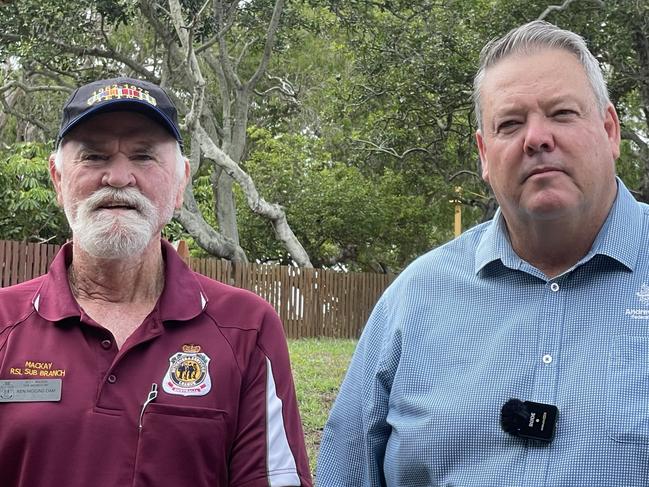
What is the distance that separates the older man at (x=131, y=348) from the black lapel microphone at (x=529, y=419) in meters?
0.69

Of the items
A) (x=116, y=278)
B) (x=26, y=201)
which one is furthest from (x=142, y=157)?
(x=26, y=201)

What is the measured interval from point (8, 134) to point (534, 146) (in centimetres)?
3250

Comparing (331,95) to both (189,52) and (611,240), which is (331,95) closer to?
(189,52)

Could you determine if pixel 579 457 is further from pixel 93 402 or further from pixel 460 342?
pixel 93 402

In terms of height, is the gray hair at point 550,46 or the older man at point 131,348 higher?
the gray hair at point 550,46

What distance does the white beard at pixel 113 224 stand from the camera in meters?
2.89

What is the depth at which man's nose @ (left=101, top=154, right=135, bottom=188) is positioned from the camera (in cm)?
291

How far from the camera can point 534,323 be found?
2.64m

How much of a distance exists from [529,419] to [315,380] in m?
8.23

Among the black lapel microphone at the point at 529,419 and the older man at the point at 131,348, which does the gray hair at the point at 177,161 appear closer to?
the older man at the point at 131,348

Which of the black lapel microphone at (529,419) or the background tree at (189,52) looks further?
the background tree at (189,52)

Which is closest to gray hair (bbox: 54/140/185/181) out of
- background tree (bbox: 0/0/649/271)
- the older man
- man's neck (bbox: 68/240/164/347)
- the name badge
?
the older man

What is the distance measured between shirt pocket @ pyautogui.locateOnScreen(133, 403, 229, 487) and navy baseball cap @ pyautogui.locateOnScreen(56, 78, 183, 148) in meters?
0.95

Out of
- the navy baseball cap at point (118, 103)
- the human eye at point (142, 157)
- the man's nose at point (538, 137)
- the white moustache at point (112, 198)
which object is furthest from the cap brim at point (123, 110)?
the man's nose at point (538, 137)
